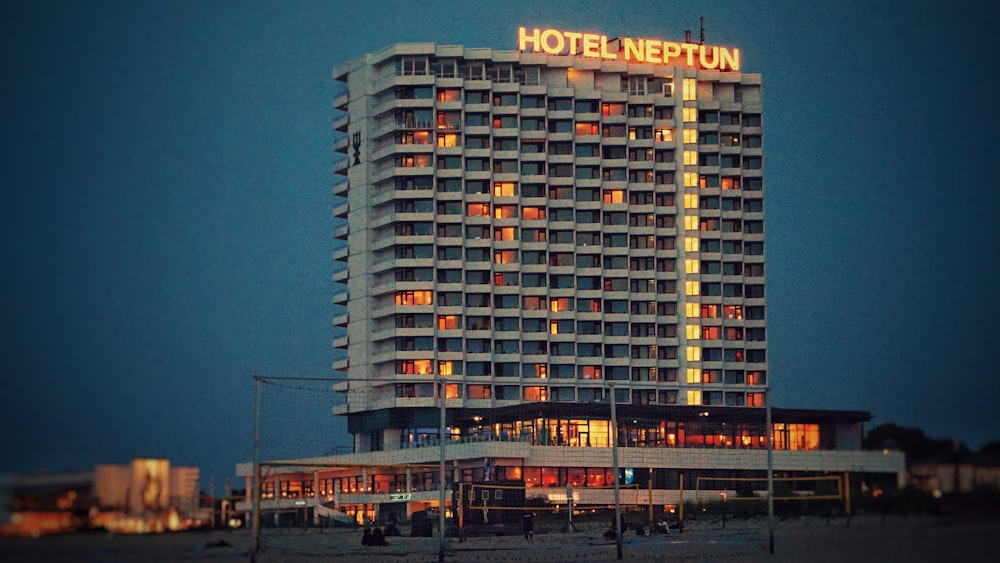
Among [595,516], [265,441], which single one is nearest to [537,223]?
[595,516]

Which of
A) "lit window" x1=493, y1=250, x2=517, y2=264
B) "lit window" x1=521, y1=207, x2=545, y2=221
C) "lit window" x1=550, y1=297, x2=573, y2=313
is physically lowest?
"lit window" x1=550, y1=297, x2=573, y2=313

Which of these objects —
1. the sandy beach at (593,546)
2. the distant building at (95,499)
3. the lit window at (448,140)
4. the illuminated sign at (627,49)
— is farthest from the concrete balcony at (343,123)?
the distant building at (95,499)

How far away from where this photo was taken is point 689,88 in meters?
155

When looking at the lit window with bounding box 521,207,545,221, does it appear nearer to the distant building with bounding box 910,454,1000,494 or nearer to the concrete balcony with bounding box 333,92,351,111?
the concrete balcony with bounding box 333,92,351,111

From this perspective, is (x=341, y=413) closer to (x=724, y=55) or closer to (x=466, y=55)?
(x=466, y=55)

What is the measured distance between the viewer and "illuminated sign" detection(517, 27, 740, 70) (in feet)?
496

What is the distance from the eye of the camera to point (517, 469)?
120875mm

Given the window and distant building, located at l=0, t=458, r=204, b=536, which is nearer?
distant building, located at l=0, t=458, r=204, b=536

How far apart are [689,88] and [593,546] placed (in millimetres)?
96114

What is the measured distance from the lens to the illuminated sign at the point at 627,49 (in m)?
151

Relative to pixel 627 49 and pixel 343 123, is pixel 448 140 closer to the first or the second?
pixel 343 123

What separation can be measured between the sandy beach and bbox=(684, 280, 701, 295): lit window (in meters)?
73.3

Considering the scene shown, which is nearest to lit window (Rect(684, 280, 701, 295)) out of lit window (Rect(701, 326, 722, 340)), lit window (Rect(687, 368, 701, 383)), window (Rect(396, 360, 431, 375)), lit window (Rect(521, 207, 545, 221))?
lit window (Rect(701, 326, 722, 340))

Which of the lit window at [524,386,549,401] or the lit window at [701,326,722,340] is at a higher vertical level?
the lit window at [701,326,722,340]
